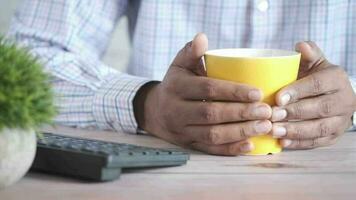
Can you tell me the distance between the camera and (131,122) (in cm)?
100

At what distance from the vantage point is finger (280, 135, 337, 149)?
2.72ft

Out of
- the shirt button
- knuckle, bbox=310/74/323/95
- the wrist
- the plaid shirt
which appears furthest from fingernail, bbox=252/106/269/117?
the shirt button

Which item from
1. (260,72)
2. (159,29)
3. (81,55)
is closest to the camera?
(260,72)

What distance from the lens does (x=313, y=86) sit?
857mm

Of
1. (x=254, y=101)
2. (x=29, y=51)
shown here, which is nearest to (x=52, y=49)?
(x=254, y=101)

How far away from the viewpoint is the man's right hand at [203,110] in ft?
2.58

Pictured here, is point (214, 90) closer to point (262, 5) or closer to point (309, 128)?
point (309, 128)

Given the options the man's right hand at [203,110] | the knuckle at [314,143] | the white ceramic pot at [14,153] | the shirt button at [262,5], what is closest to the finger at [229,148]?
the man's right hand at [203,110]

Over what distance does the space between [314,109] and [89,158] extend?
359mm

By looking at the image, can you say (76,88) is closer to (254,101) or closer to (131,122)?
(131,122)

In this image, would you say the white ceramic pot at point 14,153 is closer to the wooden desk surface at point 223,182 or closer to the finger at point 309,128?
the wooden desk surface at point 223,182

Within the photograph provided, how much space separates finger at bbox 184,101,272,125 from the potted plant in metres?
0.29

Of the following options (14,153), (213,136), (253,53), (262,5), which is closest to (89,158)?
(14,153)

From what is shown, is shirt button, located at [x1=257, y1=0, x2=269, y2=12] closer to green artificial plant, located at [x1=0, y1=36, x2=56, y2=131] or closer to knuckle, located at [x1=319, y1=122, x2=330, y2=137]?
knuckle, located at [x1=319, y1=122, x2=330, y2=137]
